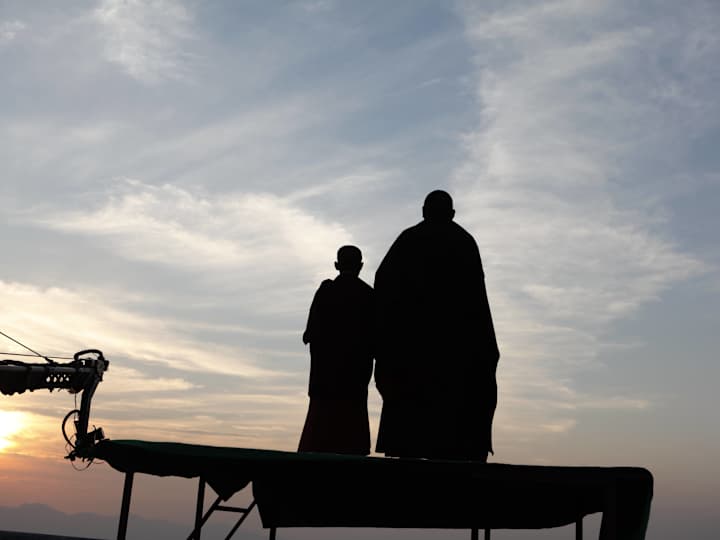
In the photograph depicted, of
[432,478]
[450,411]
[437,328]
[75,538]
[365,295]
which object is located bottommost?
[75,538]

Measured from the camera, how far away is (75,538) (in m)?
9.54

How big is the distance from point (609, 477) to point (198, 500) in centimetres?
342

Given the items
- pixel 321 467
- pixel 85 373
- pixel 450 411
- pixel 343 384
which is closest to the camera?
pixel 321 467

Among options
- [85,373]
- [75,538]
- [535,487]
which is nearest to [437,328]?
[535,487]

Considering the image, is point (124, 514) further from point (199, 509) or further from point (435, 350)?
point (435, 350)

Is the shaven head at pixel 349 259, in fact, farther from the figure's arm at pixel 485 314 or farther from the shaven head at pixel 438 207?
the figure's arm at pixel 485 314

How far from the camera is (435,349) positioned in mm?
8867

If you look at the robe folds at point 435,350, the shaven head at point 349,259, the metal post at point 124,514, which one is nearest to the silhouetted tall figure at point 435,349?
the robe folds at point 435,350

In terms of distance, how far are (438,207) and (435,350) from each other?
1601mm

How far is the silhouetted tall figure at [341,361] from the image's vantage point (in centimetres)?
1104

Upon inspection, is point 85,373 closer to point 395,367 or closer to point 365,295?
point 365,295

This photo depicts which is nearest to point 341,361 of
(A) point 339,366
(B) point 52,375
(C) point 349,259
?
(A) point 339,366

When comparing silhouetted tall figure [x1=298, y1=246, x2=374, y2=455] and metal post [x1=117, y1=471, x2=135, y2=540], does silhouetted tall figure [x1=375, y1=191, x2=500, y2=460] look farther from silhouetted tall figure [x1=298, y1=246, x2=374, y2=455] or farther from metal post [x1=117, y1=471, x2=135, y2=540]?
metal post [x1=117, y1=471, x2=135, y2=540]

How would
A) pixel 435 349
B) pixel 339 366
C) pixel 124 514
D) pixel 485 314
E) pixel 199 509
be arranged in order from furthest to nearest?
1. pixel 339 366
2. pixel 485 314
3. pixel 435 349
4. pixel 199 509
5. pixel 124 514
